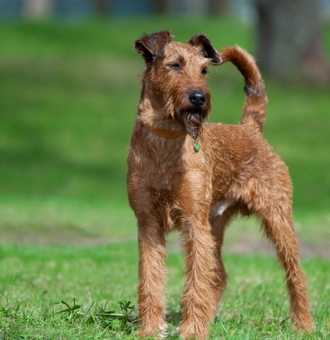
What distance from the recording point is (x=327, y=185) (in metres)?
15.5

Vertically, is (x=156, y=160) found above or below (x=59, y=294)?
above

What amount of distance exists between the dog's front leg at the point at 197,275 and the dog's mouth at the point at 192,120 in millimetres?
572

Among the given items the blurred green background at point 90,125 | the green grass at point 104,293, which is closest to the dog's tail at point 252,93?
the green grass at point 104,293

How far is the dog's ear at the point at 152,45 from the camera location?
20.7ft

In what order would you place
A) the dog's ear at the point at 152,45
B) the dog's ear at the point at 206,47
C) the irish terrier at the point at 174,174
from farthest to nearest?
the dog's ear at the point at 206,47
the dog's ear at the point at 152,45
the irish terrier at the point at 174,174

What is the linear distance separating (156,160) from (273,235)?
1406 millimetres

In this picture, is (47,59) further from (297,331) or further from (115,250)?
(297,331)

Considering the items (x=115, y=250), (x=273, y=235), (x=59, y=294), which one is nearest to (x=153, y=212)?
(x=273, y=235)

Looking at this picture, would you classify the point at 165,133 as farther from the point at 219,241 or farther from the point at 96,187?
the point at 96,187

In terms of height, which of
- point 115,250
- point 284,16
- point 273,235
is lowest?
point 115,250

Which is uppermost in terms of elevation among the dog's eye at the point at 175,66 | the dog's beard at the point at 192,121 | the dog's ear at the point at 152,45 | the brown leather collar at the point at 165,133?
the dog's ear at the point at 152,45

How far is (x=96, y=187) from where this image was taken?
1555 cm

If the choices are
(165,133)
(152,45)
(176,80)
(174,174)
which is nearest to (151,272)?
(174,174)

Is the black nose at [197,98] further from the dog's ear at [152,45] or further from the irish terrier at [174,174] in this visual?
the dog's ear at [152,45]
